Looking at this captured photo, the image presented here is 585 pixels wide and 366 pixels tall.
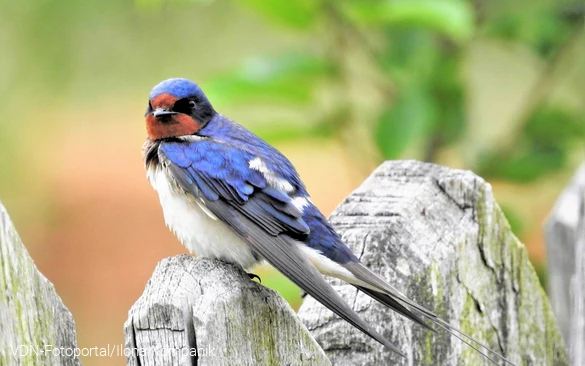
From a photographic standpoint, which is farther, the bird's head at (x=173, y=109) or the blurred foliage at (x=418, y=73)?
the blurred foliage at (x=418, y=73)

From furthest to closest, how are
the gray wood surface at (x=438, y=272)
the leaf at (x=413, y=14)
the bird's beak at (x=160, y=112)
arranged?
the leaf at (x=413, y=14) < the bird's beak at (x=160, y=112) < the gray wood surface at (x=438, y=272)

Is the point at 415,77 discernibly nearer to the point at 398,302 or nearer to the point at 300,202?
the point at 300,202

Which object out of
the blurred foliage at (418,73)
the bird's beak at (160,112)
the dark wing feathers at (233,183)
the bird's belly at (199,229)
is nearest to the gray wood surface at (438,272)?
the dark wing feathers at (233,183)

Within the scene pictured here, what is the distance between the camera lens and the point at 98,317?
8.05 metres

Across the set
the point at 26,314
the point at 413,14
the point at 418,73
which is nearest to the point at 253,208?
the point at 26,314

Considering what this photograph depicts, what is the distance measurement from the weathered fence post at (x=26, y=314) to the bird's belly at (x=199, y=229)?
0.82 meters

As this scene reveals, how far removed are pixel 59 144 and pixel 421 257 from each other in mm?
9501

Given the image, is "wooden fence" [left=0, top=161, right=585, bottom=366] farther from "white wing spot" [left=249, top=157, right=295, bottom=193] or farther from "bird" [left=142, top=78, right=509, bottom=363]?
"white wing spot" [left=249, top=157, right=295, bottom=193]

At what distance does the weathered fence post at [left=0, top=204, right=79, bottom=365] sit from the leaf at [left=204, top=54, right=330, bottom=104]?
2316 millimetres

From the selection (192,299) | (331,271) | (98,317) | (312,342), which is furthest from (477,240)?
(98,317)

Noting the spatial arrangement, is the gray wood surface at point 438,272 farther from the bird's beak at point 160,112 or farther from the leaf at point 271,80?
the leaf at point 271,80

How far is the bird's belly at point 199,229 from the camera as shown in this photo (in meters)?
2.48

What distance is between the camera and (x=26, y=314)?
154 centimetres

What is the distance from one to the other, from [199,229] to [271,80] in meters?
1.50
